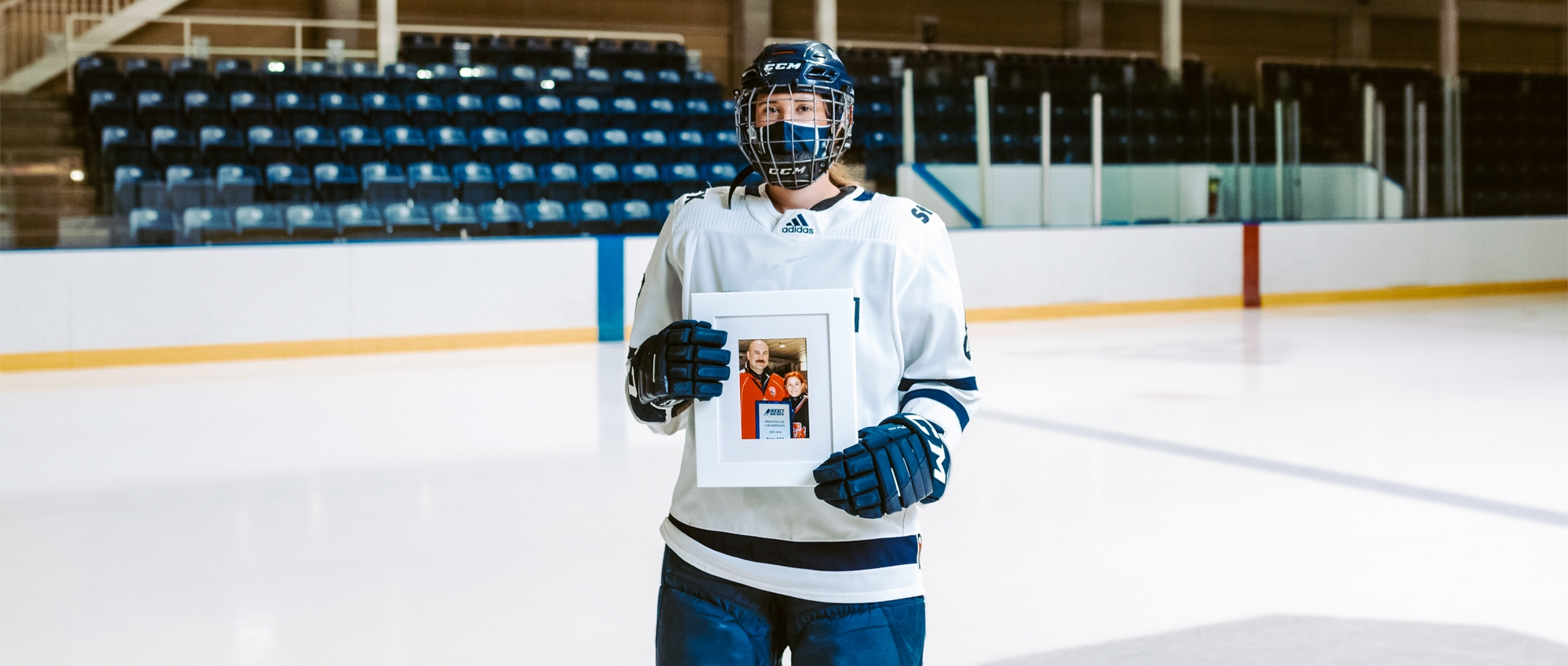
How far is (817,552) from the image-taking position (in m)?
1.62

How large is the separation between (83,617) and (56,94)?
11300 mm

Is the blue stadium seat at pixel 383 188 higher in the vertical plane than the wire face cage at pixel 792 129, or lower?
higher

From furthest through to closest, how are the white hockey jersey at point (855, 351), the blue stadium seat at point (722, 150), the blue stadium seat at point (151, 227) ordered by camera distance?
the blue stadium seat at point (722, 150)
the blue stadium seat at point (151, 227)
the white hockey jersey at point (855, 351)

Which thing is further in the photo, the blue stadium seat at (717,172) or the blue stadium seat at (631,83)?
the blue stadium seat at (631,83)

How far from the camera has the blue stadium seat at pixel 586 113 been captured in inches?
542

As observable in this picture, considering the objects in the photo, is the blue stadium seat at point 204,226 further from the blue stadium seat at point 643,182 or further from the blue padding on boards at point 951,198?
the blue padding on boards at point 951,198

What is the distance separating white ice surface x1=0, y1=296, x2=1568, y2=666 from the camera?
10.8ft

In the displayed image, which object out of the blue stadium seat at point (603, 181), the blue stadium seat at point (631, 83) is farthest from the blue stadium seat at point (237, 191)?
the blue stadium seat at point (631, 83)

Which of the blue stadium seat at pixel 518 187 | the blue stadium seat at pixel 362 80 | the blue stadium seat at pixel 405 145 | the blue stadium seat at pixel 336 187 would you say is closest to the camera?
the blue stadium seat at pixel 336 187

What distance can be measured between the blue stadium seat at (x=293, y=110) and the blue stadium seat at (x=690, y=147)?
3437 millimetres

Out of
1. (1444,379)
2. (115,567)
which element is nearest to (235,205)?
(115,567)

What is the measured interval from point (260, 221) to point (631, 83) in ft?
16.4

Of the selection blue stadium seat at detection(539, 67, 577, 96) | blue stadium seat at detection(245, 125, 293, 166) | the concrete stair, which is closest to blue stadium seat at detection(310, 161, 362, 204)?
blue stadium seat at detection(245, 125, 293, 166)

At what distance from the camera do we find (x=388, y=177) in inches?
446
